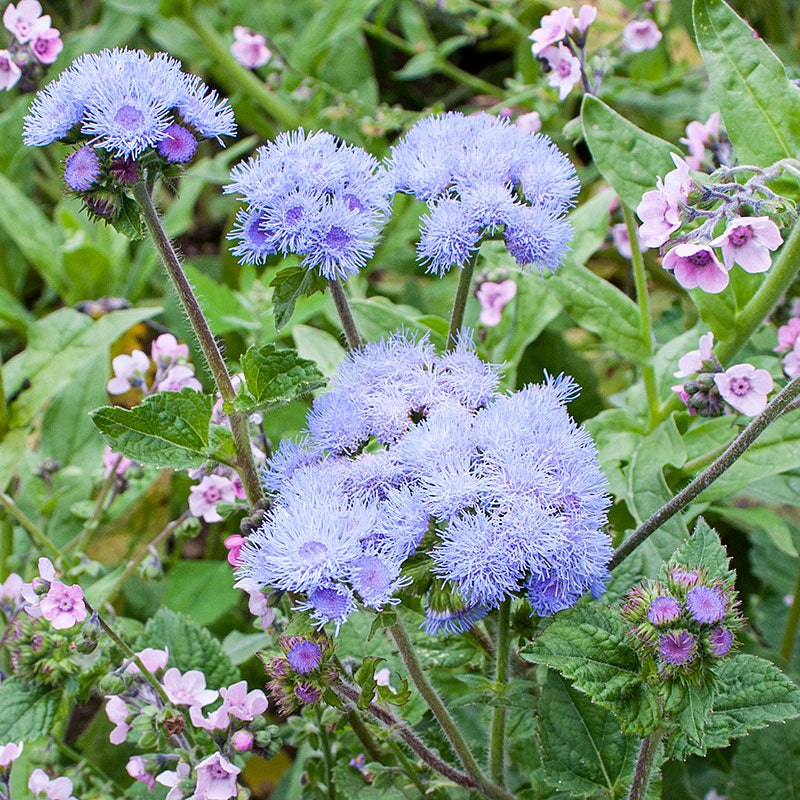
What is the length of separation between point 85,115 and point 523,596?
2.83ft

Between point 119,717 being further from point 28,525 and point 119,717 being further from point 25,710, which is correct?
point 28,525

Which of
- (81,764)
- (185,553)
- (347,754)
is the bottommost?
(185,553)

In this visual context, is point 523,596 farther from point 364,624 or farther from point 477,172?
point 477,172

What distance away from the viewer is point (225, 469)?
1.54 m

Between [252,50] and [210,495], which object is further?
[252,50]

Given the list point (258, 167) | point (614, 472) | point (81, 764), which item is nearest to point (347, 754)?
point (81, 764)

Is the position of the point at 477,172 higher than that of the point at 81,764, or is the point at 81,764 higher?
the point at 477,172

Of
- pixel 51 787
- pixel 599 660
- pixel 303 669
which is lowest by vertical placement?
pixel 51 787

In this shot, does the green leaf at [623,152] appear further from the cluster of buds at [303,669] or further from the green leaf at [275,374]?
the cluster of buds at [303,669]

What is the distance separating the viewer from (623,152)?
1.79m

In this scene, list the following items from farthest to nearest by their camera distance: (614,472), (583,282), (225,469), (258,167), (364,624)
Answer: (583,282) → (614,472) → (364,624) → (225,469) → (258,167)

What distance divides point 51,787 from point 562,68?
5.40 feet

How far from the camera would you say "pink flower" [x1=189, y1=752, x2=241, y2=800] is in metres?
1.33

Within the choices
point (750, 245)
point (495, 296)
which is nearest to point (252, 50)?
point (495, 296)
